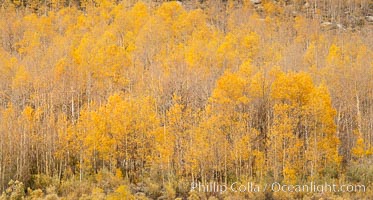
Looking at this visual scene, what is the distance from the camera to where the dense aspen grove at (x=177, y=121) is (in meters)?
23.2

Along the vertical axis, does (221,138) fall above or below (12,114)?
below

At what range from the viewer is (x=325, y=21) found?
2269 inches

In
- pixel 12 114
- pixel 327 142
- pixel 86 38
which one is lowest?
pixel 327 142

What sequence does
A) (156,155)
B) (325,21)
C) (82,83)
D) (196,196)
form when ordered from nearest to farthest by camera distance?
(196,196), (156,155), (82,83), (325,21)

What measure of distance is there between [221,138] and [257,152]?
2087mm

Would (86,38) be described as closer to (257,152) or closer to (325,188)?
(257,152)

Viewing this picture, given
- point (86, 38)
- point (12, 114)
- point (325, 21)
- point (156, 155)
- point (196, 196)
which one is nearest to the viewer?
point (196, 196)

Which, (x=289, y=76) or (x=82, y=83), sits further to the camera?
(x=82, y=83)

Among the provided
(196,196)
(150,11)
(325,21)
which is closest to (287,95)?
(196,196)

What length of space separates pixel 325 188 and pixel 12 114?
16.3 metres

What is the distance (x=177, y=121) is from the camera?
25.3 m

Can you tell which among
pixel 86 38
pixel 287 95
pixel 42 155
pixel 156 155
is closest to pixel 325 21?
pixel 86 38

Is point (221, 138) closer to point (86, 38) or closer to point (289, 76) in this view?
point (289, 76)

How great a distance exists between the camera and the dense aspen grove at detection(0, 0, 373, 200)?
23172 millimetres
